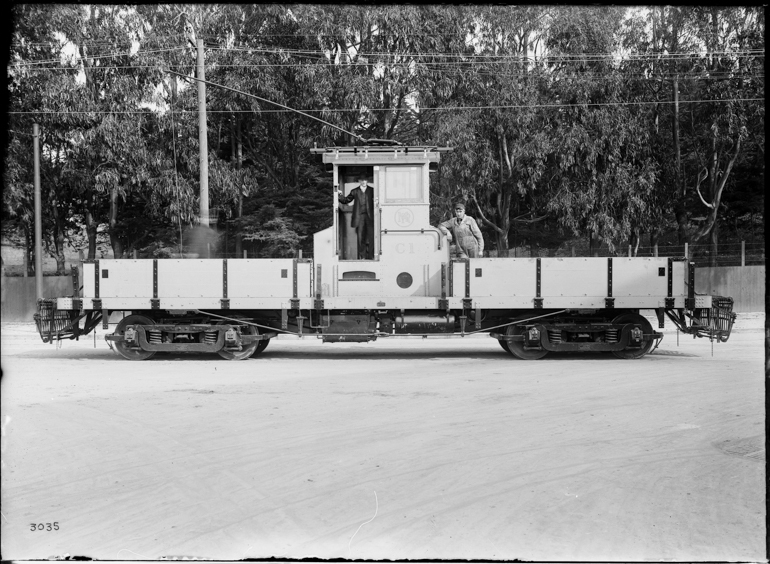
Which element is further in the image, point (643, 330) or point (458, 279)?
point (643, 330)

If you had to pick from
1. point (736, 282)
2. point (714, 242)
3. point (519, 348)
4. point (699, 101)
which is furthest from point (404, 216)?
point (714, 242)

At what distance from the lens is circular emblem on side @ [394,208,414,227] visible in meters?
14.3

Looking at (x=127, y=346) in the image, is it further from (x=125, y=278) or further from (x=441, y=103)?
(x=441, y=103)

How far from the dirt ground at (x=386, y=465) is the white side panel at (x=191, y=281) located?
7.47ft

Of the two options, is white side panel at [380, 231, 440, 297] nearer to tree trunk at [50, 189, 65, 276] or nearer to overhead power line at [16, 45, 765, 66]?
overhead power line at [16, 45, 765, 66]

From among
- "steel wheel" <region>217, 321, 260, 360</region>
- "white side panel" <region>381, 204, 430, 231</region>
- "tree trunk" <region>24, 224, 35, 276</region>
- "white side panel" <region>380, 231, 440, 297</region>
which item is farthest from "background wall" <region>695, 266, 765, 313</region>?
"tree trunk" <region>24, 224, 35, 276</region>

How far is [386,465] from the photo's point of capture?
6.28 m

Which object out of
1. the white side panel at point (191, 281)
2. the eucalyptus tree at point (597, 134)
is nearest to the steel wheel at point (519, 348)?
the white side panel at point (191, 281)

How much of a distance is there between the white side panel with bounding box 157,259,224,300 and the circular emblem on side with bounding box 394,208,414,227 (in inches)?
131

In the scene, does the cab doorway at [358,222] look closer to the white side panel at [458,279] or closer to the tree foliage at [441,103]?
the white side panel at [458,279]

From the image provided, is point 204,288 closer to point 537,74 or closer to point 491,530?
point 491,530

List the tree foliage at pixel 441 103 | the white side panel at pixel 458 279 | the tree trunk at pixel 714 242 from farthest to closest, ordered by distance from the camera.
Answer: the tree trunk at pixel 714 242, the tree foliage at pixel 441 103, the white side panel at pixel 458 279

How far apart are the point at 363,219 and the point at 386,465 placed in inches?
340

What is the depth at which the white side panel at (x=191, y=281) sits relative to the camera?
46.2ft
